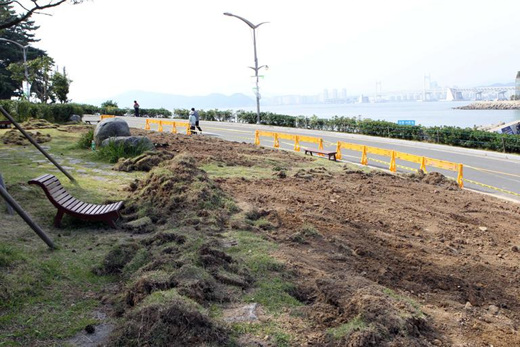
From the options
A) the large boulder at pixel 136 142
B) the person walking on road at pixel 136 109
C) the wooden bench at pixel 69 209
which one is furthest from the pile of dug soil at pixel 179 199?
the person walking on road at pixel 136 109

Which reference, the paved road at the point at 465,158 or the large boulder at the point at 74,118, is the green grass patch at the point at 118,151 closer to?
the paved road at the point at 465,158

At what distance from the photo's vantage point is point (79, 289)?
19.2ft

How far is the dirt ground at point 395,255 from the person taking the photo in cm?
489

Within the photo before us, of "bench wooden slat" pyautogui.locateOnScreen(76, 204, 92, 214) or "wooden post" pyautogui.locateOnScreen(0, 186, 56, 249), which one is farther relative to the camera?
"bench wooden slat" pyautogui.locateOnScreen(76, 204, 92, 214)

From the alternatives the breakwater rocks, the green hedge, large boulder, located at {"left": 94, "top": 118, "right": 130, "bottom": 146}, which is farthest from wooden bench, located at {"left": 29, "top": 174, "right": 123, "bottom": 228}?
the breakwater rocks

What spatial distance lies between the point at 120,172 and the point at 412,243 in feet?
28.1

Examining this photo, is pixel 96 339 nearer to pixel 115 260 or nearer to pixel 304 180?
pixel 115 260

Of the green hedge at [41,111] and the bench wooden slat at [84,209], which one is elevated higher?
the green hedge at [41,111]

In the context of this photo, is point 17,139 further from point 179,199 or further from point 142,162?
point 179,199

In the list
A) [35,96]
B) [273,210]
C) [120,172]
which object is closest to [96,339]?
[273,210]

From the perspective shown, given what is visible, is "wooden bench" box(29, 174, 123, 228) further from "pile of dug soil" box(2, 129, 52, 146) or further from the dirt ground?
"pile of dug soil" box(2, 129, 52, 146)

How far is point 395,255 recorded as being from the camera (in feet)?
24.7

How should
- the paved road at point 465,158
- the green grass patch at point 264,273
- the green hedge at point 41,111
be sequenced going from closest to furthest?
the green grass patch at point 264,273, the paved road at point 465,158, the green hedge at point 41,111

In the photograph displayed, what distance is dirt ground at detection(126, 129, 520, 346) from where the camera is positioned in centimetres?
489
